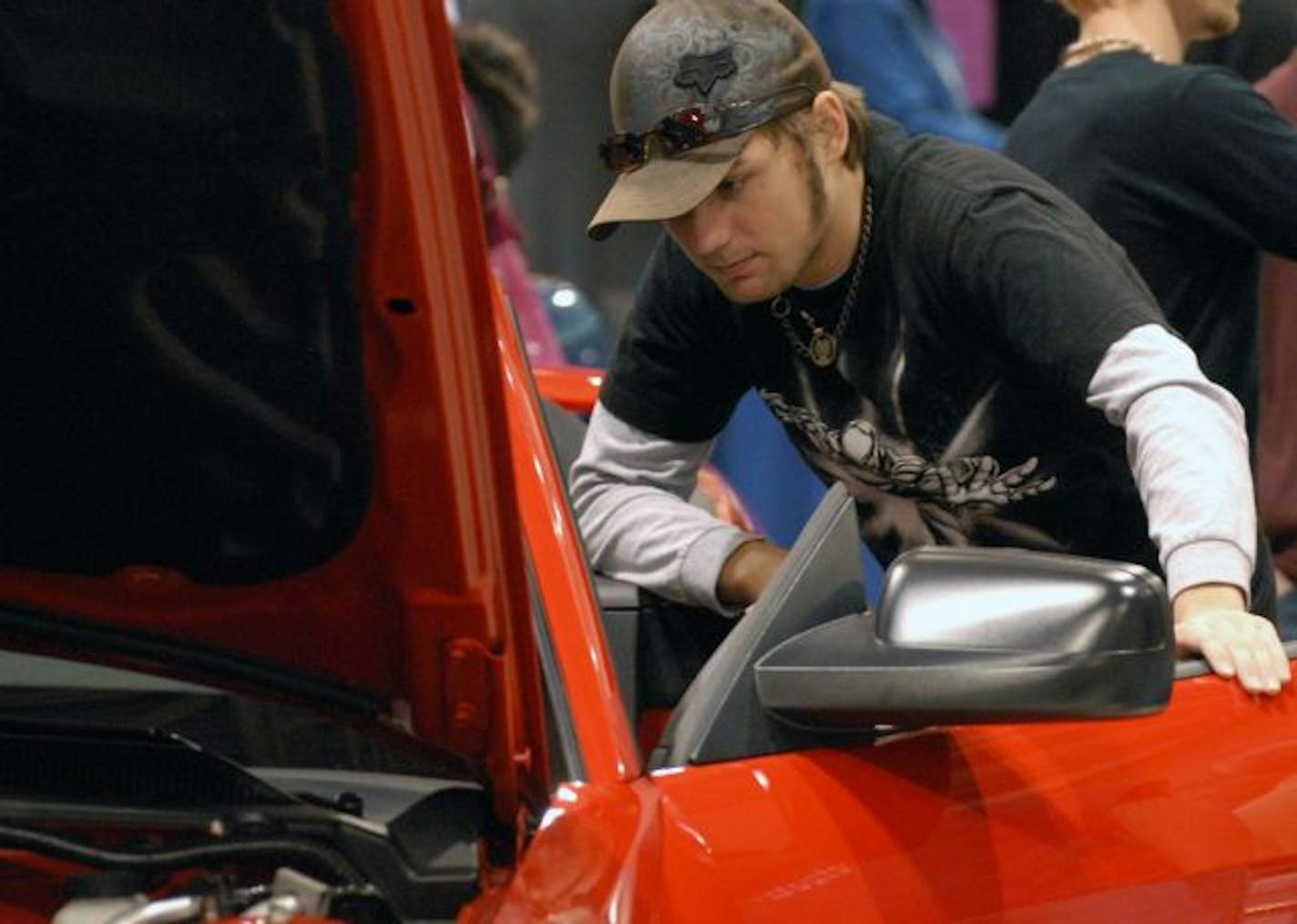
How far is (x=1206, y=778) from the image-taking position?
195cm

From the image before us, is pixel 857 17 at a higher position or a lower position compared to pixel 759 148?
lower

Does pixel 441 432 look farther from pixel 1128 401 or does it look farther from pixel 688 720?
pixel 1128 401

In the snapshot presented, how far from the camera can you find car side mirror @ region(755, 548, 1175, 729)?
164cm

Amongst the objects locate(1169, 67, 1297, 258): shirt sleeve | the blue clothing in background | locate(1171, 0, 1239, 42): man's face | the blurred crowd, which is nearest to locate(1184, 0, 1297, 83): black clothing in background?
the blurred crowd

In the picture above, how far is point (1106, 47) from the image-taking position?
11.0ft

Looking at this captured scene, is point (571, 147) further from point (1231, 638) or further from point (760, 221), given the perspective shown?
point (1231, 638)

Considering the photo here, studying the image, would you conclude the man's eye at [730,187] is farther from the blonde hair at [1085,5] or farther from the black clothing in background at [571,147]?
the black clothing in background at [571,147]

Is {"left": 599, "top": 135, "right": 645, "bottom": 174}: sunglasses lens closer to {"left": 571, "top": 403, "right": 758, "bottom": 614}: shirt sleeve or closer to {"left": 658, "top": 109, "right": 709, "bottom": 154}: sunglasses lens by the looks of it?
{"left": 658, "top": 109, "right": 709, "bottom": 154}: sunglasses lens

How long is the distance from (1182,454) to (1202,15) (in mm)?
1408

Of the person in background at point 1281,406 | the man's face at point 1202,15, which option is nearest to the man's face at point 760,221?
the man's face at point 1202,15

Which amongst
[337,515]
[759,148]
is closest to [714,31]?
[759,148]

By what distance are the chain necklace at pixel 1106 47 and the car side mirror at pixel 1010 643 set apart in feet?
5.68

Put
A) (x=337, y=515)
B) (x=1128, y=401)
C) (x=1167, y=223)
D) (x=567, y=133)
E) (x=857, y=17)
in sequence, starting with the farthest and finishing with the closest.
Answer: (x=567, y=133) → (x=857, y=17) → (x=1167, y=223) → (x=1128, y=401) → (x=337, y=515)

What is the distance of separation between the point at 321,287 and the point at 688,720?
1.43 ft
